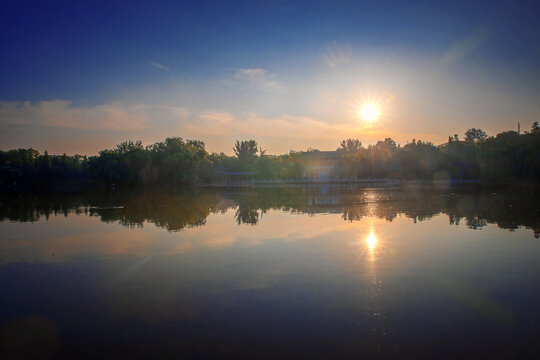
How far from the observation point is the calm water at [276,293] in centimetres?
573

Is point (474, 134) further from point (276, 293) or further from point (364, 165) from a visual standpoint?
point (276, 293)

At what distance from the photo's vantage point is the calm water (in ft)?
18.8

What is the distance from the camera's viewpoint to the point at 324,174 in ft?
262

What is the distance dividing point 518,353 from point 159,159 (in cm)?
6864

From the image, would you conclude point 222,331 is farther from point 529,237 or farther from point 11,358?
point 529,237

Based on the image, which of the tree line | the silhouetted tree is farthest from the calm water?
the silhouetted tree

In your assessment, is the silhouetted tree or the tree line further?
the silhouetted tree

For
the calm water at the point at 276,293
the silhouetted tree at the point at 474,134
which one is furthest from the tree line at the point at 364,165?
the calm water at the point at 276,293

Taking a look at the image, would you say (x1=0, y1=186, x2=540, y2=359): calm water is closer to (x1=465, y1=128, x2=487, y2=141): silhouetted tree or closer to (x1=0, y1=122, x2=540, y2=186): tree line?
(x1=0, y1=122, x2=540, y2=186): tree line

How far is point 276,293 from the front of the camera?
7.92 m

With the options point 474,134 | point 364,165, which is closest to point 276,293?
point 364,165

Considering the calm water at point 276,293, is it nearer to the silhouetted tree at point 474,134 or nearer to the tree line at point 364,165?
the tree line at point 364,165

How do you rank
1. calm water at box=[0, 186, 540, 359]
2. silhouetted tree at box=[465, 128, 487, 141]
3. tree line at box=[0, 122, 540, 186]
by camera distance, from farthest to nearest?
silhouetted tree at box=[465, 128, 487, 141] < tree line at box=[0, 122, 540, 186] < calm water at box=[0, 186, 540, 359]

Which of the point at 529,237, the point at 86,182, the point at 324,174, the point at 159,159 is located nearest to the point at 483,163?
the point at 324,174
